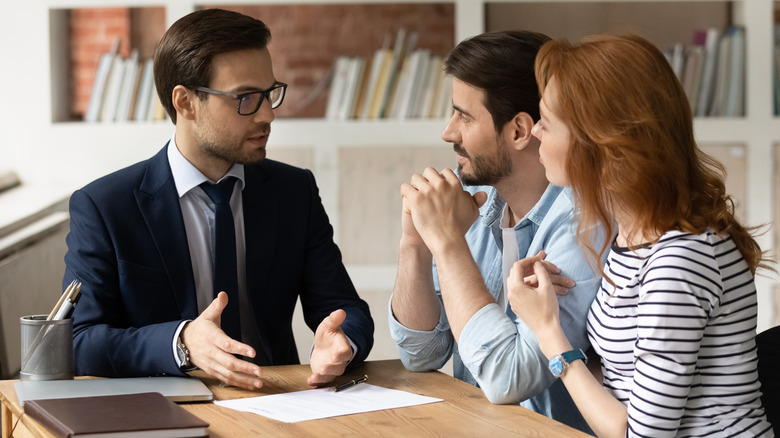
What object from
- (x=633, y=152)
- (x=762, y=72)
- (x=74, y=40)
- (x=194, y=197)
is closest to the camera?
(x=633, y=152)

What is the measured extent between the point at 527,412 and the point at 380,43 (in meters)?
3.18

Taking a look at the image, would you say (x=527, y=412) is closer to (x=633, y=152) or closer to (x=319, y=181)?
(x=633, y=152)

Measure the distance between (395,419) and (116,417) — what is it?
1.42 feet

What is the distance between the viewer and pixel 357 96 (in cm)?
375

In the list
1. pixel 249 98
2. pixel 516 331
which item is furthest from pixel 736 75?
pixel 516 331

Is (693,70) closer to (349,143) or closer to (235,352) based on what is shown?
(349,143)

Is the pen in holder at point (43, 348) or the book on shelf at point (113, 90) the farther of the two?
the book on shelf at point (113, 90)

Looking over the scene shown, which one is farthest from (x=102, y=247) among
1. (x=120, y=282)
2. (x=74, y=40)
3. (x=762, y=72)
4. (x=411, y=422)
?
(x=762, y=72)

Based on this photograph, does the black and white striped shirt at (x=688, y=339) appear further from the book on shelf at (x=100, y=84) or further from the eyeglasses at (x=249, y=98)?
the book on shelf at (x=100, y=84)

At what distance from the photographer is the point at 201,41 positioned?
203 cm

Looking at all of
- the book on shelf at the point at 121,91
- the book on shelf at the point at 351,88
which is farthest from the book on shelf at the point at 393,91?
the book on shelf at the point at 121,91

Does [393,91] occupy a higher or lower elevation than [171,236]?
higher

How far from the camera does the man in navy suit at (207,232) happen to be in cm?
183

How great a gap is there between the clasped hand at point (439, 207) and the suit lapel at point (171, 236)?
1.76 ft
